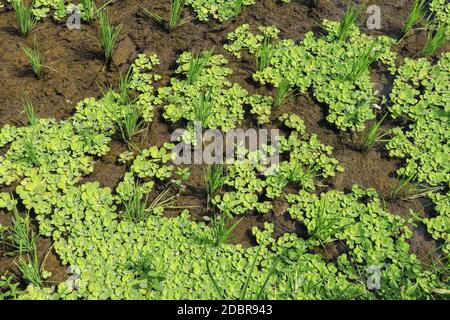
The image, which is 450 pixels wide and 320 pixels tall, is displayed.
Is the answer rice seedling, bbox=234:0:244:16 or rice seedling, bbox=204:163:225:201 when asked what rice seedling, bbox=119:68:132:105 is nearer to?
rice seedling, bbox=204:163:225:201

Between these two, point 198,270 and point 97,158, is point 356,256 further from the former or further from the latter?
point 97,158

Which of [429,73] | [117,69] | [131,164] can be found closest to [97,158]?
[131,164]

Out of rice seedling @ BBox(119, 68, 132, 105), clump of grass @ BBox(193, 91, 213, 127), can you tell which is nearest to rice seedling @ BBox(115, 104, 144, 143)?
rice seedling @ BBox(119, 68, 132, 105)

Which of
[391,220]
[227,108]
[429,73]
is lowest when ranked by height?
[391,220]

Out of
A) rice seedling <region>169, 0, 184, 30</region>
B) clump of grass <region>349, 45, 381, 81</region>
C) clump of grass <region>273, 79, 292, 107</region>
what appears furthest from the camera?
rice seedling <region>169, 0, 184, 30</region>

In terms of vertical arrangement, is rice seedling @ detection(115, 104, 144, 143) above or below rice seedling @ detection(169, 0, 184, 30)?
below

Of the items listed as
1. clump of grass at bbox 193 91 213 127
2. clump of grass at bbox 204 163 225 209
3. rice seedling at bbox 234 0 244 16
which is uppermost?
rice seedling at bbox 234 0 244 16
